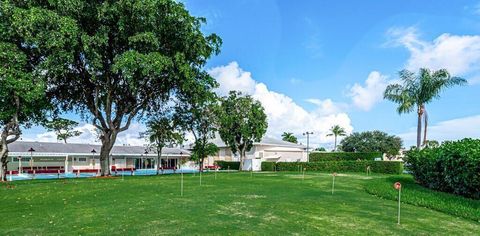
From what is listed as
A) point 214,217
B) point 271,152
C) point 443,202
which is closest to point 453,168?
point 443,202

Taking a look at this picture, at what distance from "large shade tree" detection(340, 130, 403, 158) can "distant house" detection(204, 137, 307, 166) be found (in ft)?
45.3

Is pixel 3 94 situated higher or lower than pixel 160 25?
lower

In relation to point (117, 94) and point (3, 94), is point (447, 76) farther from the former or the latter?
point (3, 94)

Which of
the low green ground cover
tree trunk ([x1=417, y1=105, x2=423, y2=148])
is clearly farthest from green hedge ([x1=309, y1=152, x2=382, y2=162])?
the low green ground cover

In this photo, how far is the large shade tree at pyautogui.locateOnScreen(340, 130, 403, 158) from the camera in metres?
72.1

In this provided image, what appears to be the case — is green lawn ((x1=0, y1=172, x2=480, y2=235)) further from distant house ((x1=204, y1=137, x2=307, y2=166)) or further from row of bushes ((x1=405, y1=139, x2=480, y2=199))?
distant house ((x1=204, y1=137, x2=307, y2=166))

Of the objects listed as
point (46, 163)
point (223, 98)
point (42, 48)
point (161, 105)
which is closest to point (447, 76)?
point (223, 98)

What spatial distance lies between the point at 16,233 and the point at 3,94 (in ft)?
51.9

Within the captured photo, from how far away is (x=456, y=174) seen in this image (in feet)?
49.9

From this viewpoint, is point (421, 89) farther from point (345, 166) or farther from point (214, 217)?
point (214, 217)

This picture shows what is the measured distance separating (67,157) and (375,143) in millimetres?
55819

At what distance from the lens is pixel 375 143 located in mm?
72250

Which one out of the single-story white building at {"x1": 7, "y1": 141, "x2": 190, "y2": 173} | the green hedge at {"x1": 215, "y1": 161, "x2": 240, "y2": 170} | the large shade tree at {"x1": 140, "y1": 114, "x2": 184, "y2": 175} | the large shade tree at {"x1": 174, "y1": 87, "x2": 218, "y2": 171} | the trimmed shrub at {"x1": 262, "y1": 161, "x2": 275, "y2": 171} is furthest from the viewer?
the green hedge at {"x1": 215, "y1": 161, "x2": 240, "y2": 170}

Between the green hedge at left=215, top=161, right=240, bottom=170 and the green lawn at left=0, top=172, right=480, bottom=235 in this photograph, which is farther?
the green hedge at left=215, top=161, right=240, bottom=170
